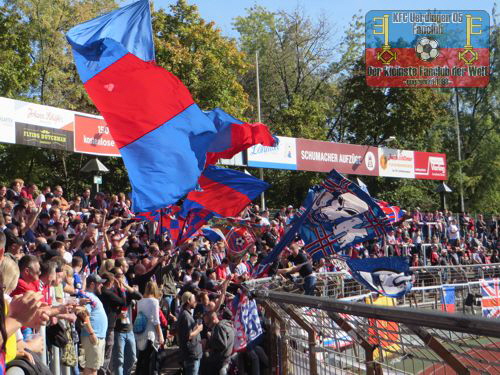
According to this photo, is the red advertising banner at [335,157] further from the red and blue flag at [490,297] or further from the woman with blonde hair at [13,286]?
the woman with blonde hair at [13,286]

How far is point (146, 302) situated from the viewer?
989 centimetres

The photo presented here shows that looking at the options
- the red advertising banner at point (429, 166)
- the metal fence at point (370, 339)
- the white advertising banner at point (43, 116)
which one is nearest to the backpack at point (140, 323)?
the metal fence at point (370, 339)

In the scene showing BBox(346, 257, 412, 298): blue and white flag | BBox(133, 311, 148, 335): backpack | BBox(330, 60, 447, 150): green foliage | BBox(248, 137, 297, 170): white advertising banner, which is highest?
BBox(330, 60, 447, 150): green foliage

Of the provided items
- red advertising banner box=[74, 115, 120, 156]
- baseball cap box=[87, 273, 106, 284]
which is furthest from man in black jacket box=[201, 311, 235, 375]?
red advertising banner box=[74, 115, 120, 156]

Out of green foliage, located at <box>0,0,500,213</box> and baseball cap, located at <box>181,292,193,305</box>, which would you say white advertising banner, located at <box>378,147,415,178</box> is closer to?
green foliage, located at <box>0,0,500,213</box>

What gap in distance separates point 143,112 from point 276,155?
1816cm

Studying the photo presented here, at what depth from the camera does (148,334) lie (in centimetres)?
985

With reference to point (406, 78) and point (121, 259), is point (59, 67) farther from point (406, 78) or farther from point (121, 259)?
point (121, 259)

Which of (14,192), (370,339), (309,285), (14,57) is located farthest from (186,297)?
(14,57)

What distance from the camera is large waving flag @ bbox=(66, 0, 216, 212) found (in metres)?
8.49

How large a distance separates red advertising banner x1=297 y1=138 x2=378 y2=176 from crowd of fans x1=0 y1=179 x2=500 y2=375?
12.1 meters

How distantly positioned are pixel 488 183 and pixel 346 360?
50.4 metres

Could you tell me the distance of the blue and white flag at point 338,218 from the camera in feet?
27.9

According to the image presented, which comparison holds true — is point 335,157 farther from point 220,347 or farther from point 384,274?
point 384,274
